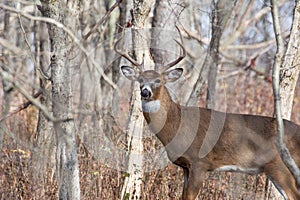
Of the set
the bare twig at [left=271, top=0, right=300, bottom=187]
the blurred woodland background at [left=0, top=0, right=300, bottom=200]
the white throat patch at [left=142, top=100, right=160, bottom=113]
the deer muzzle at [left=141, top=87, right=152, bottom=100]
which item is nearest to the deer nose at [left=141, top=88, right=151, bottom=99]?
the deer muzzle at [left=141, top=87, right=152, bottom=100]

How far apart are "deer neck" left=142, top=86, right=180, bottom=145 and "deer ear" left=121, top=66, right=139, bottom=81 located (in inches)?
15.6

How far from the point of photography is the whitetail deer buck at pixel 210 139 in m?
6.39

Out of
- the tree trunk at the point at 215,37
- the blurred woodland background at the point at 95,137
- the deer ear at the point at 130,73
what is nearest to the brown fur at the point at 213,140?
the deer ear at the point at 130,73

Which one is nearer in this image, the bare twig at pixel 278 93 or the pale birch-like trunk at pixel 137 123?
the bare twig at pixel 278 93

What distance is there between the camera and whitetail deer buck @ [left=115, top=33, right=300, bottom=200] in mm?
6391

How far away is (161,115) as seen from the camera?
21.5ft

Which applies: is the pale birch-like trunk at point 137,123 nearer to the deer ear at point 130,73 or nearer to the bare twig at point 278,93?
the deer ear at point 130,73

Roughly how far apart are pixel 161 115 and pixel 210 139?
63 cm

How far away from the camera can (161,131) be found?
655 cm

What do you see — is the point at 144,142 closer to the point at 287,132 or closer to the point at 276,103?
the point at 287,132

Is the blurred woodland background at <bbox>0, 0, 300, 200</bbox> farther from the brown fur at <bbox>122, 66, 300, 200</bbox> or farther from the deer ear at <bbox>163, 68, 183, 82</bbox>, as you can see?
the brown fur at <bbox>122, 66, 300, 200</bbox>

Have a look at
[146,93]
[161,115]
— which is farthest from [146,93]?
[161,115]

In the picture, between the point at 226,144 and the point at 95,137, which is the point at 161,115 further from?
the point at 95,137

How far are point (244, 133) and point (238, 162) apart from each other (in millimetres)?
359
